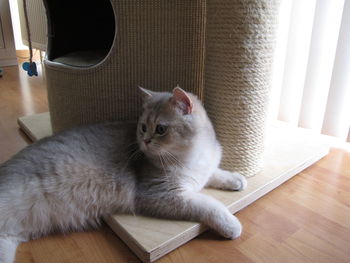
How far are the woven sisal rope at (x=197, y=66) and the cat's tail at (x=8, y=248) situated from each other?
1.91ft

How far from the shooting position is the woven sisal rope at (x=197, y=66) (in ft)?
3.53

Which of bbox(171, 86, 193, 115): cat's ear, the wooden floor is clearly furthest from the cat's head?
the wooden floor

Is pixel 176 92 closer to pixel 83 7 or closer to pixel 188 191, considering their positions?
pixel 188 191

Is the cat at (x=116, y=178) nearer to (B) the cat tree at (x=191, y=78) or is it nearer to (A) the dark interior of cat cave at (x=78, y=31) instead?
(B) the cat tree at (x=191, y=78)

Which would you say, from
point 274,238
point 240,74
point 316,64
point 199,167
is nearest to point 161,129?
point 199,167

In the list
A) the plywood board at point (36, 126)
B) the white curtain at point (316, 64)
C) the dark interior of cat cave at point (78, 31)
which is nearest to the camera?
the white curtain at point (316, 64)

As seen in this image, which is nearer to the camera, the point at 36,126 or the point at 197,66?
the point at 197,66

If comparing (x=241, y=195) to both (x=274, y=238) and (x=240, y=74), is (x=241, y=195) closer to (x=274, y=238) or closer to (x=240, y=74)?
(x=274, y=238)

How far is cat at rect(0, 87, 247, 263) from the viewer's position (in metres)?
0.96

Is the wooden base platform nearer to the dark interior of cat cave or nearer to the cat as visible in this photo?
the cat

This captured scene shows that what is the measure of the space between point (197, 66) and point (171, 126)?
0.41m

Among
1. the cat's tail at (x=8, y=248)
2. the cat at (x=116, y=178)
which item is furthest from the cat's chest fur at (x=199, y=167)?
the cat's tail at (x=8, y=248)

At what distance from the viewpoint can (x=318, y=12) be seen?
1468 mm

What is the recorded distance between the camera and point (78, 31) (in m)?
1.73
